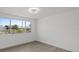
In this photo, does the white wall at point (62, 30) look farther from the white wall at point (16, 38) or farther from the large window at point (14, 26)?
the large window at point (14, 26)

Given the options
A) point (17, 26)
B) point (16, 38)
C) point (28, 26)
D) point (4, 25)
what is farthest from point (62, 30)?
point (4, 25)

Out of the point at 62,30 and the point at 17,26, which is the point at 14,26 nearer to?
the point at 17,26

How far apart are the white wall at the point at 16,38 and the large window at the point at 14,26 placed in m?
0.28

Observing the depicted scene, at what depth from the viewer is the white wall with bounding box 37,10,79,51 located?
261cm

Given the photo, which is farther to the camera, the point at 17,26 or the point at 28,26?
the point at 28,26

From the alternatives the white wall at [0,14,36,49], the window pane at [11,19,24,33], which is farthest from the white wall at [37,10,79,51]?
the window pane at [11,19,24,33]

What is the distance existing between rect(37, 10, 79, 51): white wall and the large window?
1179mm

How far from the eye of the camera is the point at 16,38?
3672 mm

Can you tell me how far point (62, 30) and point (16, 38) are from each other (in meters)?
2.57

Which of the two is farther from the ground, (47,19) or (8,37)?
(47,19)

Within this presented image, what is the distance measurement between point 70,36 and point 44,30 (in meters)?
1.80

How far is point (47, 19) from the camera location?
402cm

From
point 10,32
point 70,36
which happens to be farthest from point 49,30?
point 10,32
